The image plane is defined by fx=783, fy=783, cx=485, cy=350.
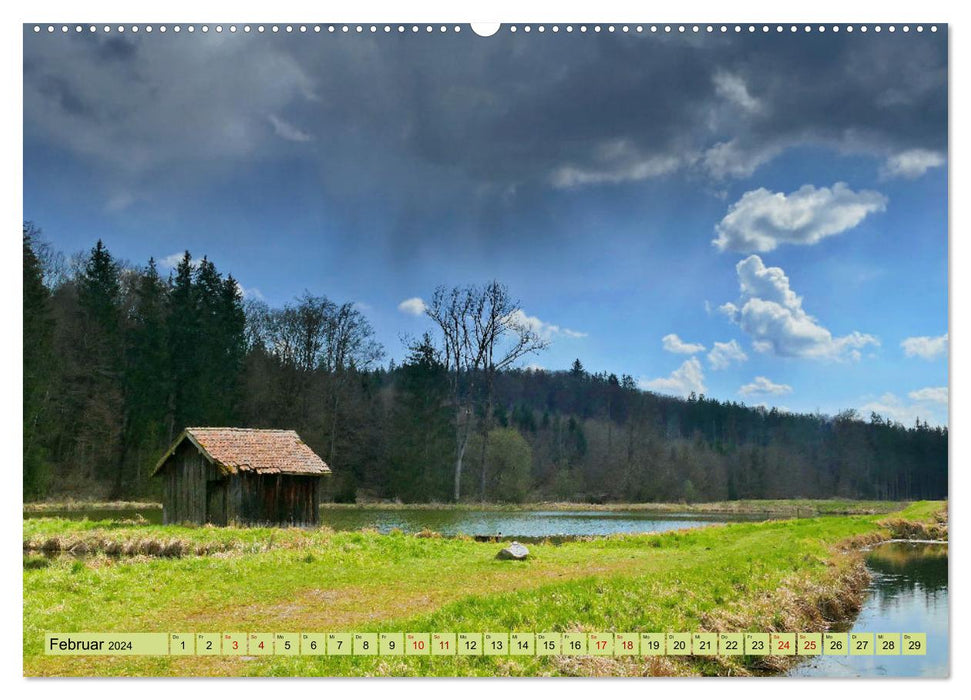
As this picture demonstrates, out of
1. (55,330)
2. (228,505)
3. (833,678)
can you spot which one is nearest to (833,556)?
(833,678)

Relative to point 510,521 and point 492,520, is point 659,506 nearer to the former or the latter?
point 510,521

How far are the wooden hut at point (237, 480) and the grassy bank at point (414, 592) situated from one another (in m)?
1.88

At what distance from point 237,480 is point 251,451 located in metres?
1.00

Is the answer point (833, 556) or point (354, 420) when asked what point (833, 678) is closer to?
point (833, 556)

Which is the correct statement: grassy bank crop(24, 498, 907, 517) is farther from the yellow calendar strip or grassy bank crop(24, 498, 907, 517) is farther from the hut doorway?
the yellow calendar strip

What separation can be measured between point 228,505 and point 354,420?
907 centimetres

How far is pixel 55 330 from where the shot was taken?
1599 centimetres

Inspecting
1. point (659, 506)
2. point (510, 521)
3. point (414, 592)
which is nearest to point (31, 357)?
point (414, 592)

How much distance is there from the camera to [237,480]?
21812mm

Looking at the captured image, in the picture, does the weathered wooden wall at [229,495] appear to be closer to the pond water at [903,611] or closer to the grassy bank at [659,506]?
the grassy bank at [659,506]

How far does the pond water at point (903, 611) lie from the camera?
7.36 meters

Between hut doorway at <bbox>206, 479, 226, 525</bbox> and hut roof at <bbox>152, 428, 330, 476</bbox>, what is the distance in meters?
0.71

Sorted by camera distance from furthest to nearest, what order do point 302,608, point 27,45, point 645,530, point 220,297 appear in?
point 645,530
point 220,297
point 302,608
point 27,45

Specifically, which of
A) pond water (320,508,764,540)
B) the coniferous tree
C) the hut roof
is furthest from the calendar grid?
pond water (320,508,764,540)
